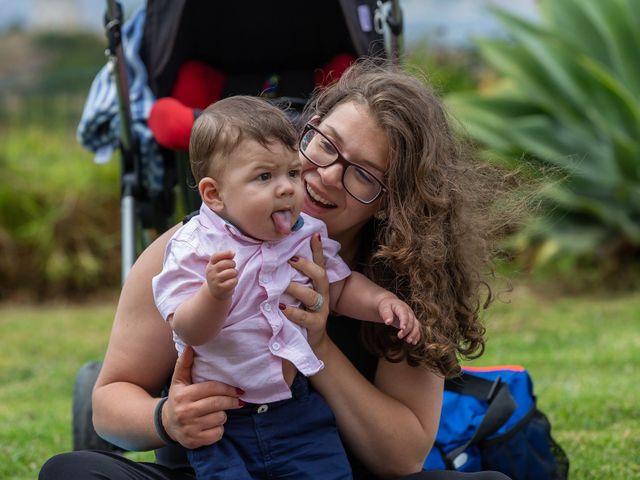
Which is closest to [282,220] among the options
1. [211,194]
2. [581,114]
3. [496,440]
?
[211,194]

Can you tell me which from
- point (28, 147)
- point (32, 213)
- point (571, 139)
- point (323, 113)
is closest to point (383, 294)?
point (323, 113)

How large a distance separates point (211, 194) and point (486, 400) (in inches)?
49.4

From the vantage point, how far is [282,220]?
1972 millimetres

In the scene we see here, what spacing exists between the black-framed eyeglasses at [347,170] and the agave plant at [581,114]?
4.11 meters

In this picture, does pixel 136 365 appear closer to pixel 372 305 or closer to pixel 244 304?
pixel 244 304

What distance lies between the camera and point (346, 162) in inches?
84.0

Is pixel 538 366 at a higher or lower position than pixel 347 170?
lower

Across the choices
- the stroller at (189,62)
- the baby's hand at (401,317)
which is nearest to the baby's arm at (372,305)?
the baby's hand at (401,317)

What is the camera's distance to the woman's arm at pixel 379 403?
220 centimetres

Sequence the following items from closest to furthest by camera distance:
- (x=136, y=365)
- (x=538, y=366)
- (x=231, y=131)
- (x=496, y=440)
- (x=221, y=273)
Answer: (x=221, y=273)
(x=231, y=131)
(x=136, y=365)
(x=496, y=440)
(x=538, y=366)

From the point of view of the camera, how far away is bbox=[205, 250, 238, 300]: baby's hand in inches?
70.1

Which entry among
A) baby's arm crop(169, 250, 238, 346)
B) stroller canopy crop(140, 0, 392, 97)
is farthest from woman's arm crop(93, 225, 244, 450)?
stroller canopy crop(140, 0, 392, 97)

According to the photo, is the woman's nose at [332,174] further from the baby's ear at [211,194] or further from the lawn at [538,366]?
the lawn at [538,366]

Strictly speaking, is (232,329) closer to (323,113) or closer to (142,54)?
(323,113)
